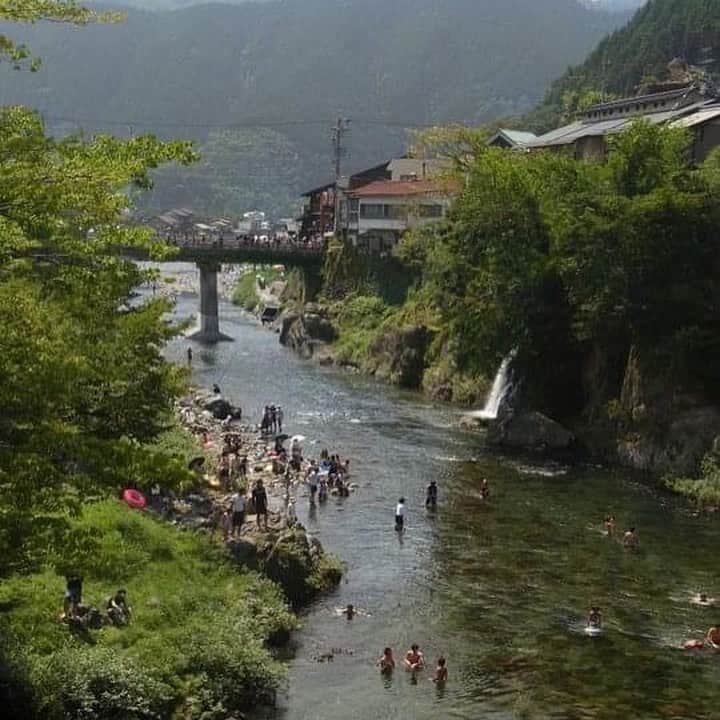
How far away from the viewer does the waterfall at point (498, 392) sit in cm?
5469

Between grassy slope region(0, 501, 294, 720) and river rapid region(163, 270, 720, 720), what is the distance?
116 centimetres

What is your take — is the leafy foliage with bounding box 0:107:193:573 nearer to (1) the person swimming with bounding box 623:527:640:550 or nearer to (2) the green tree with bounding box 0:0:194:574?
(2) the green tree with bounding box 0:0:194:574

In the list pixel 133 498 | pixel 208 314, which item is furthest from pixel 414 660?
pixel 208 314

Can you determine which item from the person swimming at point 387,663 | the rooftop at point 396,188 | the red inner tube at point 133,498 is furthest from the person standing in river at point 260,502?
the rooftop at point 396,188

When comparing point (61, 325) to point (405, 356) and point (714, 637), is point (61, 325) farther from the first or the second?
point (405, 356)

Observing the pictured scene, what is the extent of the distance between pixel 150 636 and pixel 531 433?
29.2 metres

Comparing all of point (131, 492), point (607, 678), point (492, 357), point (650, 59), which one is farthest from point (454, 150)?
point (650, 59)

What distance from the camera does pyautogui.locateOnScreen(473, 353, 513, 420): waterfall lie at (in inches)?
2153

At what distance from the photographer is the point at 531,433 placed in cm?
4850

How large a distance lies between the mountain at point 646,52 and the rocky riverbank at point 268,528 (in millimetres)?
93822

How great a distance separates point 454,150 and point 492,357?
2877 cm

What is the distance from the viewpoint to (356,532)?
35094 mm

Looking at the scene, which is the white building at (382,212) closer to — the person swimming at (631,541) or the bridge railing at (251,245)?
the bridge railing at (251,245)

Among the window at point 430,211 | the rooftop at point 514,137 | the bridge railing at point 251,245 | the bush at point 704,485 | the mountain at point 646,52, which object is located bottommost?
the bush at point 704,485
